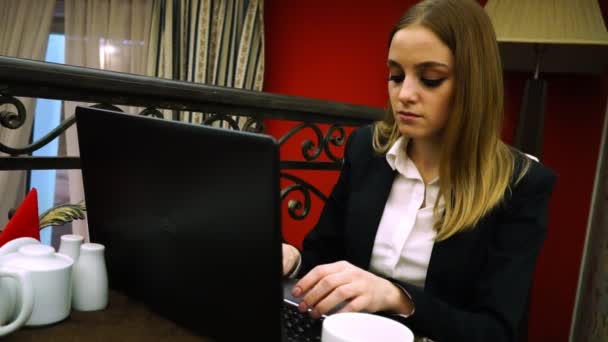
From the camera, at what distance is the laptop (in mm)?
549

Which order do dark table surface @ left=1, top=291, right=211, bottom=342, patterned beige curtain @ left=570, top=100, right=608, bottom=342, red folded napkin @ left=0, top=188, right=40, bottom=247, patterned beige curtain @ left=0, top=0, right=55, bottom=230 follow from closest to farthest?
dark table surface @ left=1, top=291, right=211, bottom=342
red folded napkin @ left=0, top=188, right=40, bottom=247
patterned beige curtain @ left=570, top=100, right=608, bottom=342
patterned beige curtain @ left=0, top=0, right=55, bottom=230

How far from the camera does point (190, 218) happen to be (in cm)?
64

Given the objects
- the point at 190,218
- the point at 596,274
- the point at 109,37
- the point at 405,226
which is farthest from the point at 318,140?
the point at 109,37

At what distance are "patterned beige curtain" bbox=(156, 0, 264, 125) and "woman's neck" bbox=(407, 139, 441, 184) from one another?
7.21ft

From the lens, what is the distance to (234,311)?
2.04ft

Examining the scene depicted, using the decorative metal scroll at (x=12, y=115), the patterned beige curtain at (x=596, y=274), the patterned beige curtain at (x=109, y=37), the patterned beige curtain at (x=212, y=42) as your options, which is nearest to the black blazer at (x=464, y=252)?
the decorative metal scroll at (x=12, y=115)

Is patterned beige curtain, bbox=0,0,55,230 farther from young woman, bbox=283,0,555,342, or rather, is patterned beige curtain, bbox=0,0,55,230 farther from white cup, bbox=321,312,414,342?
white cup, bbox=321,312,414,342

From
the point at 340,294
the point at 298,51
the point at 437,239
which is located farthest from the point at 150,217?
the point at 298,51

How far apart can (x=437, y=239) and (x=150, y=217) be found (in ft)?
1.85

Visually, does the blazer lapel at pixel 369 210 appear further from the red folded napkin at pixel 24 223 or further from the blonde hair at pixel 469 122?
the red folded napkin at pixel 24 223

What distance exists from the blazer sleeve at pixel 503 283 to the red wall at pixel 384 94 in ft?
4.81

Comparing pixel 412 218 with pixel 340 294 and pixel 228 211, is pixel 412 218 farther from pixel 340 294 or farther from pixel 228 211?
pixel 228 211

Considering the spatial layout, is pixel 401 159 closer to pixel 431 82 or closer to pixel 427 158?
pixel 427 158

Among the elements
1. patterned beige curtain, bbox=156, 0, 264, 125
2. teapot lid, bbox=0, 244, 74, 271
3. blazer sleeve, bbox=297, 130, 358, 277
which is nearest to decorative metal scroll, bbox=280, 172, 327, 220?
blazer sleeve, bbox=297, 130, 358, 277
